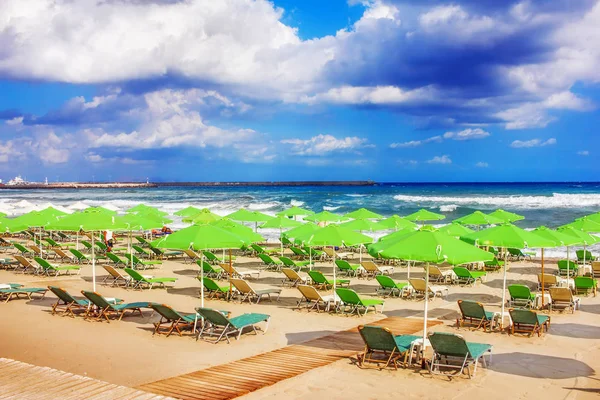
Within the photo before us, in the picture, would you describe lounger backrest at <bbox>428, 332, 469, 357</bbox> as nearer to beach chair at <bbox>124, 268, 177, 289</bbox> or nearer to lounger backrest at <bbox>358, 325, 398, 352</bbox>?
lounger backrest at <bbox>358, 325, 398, 352</bbox>

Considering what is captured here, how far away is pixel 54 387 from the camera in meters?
5.85

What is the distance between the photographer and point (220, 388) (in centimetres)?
662

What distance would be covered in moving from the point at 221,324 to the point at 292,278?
232 inches

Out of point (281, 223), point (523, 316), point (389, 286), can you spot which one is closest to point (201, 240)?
point (389, 286)

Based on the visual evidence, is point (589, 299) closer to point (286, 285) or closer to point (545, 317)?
point (545, 317)

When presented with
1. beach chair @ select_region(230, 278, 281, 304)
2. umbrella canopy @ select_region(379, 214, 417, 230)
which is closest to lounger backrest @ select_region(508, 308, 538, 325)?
beach chair @ select_region(230, 278, 281, 304)

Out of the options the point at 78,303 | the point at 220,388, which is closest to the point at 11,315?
the point at 78,303

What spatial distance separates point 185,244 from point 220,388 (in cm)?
350

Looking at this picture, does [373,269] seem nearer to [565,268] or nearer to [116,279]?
[565,268]

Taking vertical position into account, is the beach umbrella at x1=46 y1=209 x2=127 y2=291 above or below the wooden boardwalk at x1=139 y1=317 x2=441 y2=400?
above

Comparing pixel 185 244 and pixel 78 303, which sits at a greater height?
pixel 185 244

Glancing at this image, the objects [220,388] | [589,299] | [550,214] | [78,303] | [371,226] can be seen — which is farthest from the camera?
[550,214]

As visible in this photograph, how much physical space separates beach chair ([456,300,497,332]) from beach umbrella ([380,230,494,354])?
1.74m

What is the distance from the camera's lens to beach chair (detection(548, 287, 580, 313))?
38.6 feet
